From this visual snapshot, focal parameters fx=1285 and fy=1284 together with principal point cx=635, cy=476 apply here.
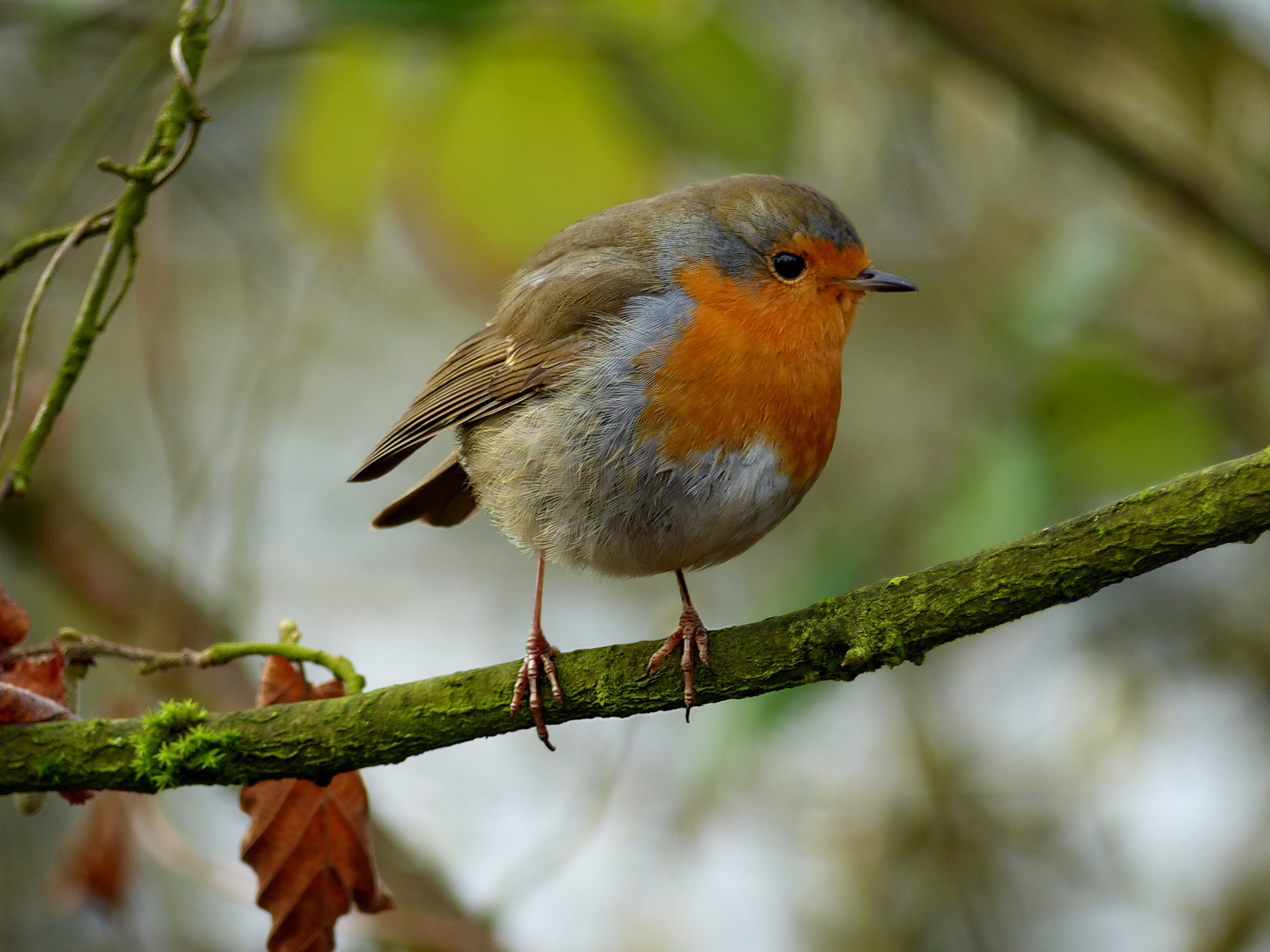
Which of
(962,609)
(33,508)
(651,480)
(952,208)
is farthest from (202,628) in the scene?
(952,208)

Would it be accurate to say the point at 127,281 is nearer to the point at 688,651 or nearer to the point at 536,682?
the point at 536,682

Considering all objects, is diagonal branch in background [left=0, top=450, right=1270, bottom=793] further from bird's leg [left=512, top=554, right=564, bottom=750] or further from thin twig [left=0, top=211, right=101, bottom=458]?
thin twig [left=0, top=211, right=101, bottom=458]

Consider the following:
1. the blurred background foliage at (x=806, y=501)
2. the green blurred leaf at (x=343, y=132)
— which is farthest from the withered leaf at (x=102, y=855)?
the green blurred leaf at (x=343, y=132)

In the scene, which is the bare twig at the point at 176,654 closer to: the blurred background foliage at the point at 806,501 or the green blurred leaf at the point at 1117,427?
the blurred background foliage at the point at 806,501

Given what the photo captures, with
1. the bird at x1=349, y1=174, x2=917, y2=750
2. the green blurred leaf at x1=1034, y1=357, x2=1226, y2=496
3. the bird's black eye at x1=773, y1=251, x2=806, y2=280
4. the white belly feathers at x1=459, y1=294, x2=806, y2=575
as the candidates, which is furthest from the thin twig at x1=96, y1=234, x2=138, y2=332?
the green blurred leaf at x1=1034, y1=357, x2=1226, y2=496

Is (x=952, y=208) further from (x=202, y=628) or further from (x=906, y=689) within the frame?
(x=202, y=628)

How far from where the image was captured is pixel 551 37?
299 cm

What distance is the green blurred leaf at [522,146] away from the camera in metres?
2.90

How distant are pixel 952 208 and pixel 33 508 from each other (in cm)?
368

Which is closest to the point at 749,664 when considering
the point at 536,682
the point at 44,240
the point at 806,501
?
the point at 536,682

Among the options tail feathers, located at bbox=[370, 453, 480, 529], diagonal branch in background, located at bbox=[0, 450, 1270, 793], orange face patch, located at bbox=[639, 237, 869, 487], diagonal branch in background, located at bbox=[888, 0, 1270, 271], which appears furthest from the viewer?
diagonal branch in background, located at bbox=[888, 0, 1270, 271]

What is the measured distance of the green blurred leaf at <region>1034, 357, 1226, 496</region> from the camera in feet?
10.7

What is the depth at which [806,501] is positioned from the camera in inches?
230

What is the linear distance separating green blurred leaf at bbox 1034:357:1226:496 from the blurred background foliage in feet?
0.03
